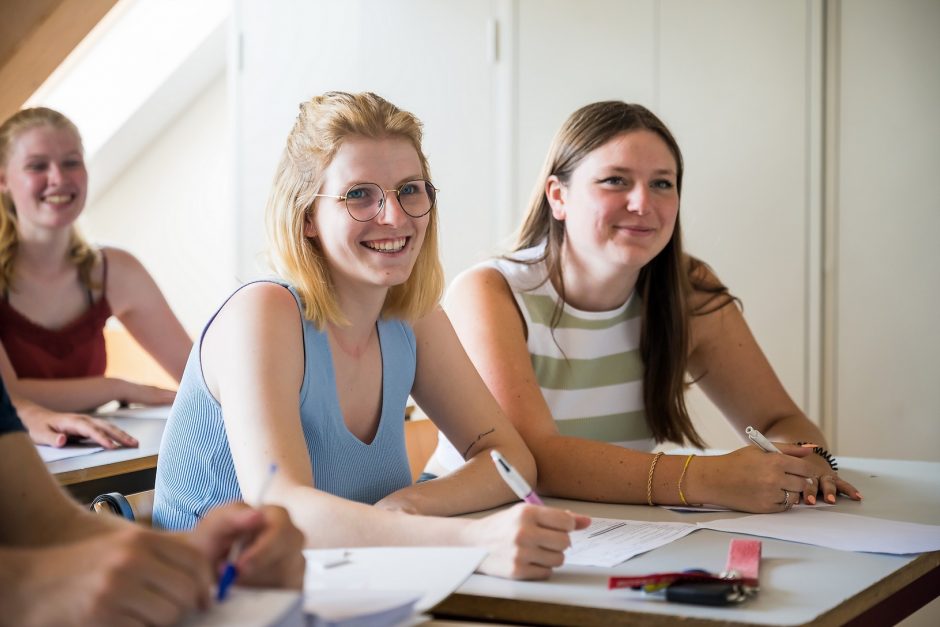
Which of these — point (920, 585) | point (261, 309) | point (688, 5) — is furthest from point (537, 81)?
point (920, 585)

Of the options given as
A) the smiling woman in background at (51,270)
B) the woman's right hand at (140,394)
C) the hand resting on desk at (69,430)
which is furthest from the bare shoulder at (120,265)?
the hand resting on desk at (69,430)

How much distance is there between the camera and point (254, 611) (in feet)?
2.79

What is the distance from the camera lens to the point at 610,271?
2.23 meters

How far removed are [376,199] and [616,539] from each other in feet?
2.09

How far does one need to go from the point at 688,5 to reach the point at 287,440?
2.63 metres

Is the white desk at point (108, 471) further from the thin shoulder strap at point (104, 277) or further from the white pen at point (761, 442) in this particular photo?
the white pen at point (761, 442)

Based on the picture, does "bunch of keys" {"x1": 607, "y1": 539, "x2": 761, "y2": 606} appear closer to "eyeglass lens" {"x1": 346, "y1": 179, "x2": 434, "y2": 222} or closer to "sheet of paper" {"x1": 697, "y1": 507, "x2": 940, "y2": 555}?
"sheet of paper" {"x1": 697, "y1": 507, "x2": 940, "y2": 555}

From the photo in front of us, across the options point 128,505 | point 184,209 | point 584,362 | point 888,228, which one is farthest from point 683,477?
point 184,209

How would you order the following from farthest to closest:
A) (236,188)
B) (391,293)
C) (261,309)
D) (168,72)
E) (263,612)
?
(168,72), (236,188), (391,293), (261,309), (263,612)

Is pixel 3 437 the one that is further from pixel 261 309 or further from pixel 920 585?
pixel 920 585

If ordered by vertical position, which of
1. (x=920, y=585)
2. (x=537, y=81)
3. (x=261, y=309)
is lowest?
(x=920, y=585)

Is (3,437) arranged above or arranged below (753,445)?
above

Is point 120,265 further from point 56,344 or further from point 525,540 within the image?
point 525,540

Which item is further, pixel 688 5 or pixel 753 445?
pixel 688 5
